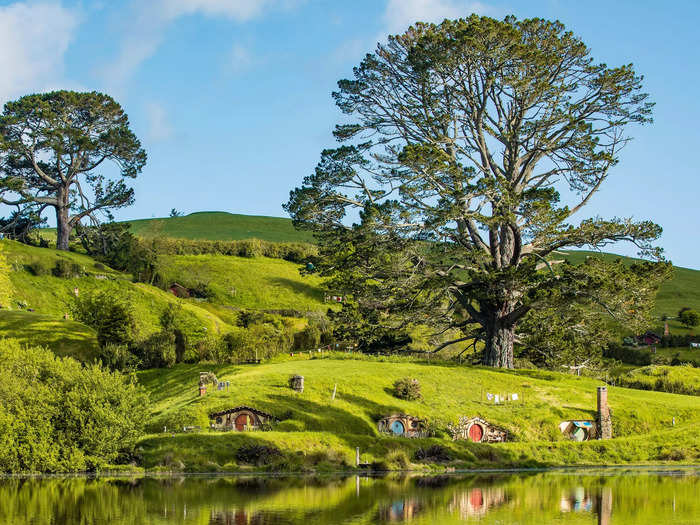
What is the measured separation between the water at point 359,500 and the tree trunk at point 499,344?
23.1 metres

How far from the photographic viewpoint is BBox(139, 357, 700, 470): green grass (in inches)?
2046

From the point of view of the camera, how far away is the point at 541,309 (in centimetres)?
7050

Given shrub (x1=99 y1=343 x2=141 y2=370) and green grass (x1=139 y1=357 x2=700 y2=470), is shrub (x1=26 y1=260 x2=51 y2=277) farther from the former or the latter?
green grass (x1=139 y1=357 x2=700 y2=470)

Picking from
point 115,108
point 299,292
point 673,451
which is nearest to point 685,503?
point 673,451

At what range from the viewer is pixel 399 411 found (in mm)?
58188

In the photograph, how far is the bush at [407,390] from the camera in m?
61.1

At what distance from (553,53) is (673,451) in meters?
30.8

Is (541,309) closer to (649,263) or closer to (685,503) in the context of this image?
(649,263)

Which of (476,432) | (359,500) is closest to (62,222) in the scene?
(476,432)

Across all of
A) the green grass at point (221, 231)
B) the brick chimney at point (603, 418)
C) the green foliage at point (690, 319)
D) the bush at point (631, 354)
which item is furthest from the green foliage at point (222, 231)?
the brick chimney at point (603, 418)

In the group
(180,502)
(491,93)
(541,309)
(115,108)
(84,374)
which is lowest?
(180,502)

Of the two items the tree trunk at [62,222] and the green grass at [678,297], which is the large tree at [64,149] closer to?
the tree trunk at [62,222]

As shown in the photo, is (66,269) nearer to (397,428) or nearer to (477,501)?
(397,428)

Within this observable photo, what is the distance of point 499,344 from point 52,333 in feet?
131
